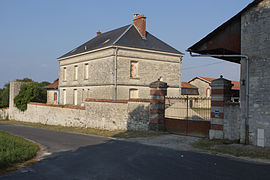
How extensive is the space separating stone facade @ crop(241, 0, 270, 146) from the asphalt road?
2.47 metres

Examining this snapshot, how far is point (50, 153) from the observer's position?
9.58 metres

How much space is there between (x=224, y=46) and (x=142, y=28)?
1806cm

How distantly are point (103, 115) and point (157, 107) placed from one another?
495 cm

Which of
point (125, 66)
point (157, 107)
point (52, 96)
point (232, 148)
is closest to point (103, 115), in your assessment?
point (157, 107)

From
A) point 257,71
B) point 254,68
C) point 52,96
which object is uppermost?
point 254,68

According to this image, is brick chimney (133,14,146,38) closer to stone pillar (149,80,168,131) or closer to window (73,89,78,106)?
window (73,89,78,106)

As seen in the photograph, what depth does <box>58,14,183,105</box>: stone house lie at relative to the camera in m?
25.1

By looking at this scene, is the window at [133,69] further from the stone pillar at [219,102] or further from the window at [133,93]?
the stone pillar at [219,102]

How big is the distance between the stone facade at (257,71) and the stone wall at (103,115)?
6278 mm

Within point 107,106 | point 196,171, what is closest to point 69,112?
point 107,106

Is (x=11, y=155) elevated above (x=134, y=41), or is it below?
below

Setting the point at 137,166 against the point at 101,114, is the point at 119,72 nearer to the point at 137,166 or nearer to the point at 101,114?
the point at 101,114

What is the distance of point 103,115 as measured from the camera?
18.2m

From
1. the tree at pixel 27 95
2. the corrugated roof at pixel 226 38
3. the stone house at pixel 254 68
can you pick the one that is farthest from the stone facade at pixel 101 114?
the stone house at pixel 254 68
